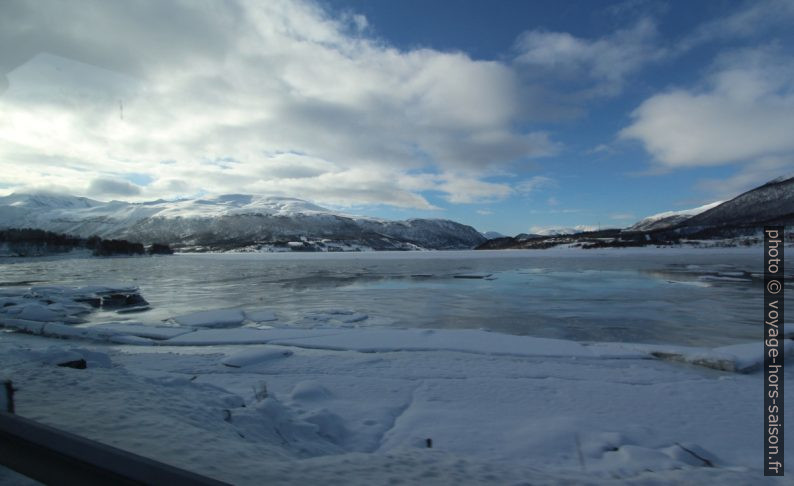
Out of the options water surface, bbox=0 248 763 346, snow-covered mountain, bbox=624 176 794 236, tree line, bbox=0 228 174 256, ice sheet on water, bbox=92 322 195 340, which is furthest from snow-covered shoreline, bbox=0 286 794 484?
snow-covered mountain, bbox=624 176 794 236

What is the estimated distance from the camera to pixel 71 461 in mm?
1775

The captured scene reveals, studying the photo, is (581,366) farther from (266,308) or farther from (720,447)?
(266,308)

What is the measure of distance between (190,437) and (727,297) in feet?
63.1

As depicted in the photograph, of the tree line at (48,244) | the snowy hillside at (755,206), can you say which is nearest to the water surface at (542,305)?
the tree line at (48,244)

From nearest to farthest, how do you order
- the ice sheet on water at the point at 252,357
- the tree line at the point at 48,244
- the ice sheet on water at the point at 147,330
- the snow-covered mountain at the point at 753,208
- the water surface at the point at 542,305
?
the ice sheet on water at the point at 252,357 < the ice sheet on water at the point at 147,330 < the water surface at the point at 542,305 < the tree line at the point at 48,244 < the snow-covered mountain at the point at 753,208

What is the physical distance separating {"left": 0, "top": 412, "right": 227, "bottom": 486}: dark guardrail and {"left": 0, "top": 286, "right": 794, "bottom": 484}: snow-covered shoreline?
3.27 feet

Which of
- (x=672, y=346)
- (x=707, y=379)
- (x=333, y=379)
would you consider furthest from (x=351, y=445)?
(x=672, y=346)

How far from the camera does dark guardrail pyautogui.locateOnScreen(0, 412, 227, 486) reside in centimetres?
163

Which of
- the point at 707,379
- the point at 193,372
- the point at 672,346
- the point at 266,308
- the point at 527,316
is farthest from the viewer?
the point at 266,308

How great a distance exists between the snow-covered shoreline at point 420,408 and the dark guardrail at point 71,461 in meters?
1.00

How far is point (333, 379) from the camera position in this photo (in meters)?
6.38

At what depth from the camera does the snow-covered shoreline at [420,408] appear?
3184 mm

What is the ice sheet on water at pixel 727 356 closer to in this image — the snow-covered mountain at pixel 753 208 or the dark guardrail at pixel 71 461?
the dark guardrail at pixel 71 461

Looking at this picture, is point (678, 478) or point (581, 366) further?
point (581, 366)
